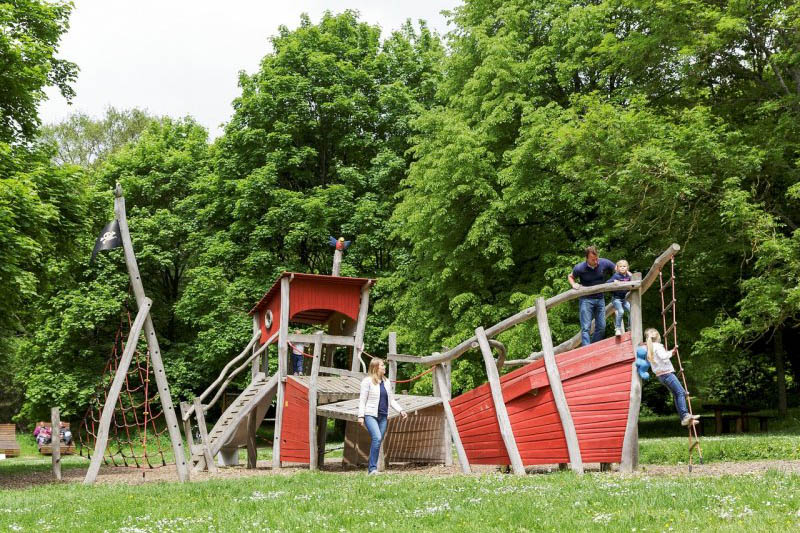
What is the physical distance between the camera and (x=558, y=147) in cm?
2047

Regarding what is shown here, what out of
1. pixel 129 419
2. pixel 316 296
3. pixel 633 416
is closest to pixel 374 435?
pixel 633 416

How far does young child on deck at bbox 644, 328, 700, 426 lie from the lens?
Result: 1007cm

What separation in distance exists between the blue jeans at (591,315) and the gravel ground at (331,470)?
1.99 metres

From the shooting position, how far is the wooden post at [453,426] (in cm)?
1260

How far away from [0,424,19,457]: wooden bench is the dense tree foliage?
42.2 inches

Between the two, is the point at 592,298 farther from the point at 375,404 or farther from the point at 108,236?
the point at 108,236

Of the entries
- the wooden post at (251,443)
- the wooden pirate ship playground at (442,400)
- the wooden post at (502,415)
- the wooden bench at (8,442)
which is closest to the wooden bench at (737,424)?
the wooden pirate ship playground at (442,400)

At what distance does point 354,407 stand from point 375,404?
213cm

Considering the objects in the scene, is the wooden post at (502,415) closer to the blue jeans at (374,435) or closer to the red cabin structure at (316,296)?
the blue jeans at (374,435)

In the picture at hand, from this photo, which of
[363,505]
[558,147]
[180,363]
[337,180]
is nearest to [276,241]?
[337,180]

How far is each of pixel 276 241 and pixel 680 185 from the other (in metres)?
16.9

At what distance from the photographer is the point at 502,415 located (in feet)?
38.4

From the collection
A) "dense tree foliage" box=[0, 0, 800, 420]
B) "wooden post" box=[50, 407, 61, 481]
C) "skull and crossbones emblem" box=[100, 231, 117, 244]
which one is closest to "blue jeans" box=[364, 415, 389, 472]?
"skull and crossbones emblem" box=[100, 231, 117, 244]

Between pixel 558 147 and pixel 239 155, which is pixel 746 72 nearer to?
pixel 558 147
